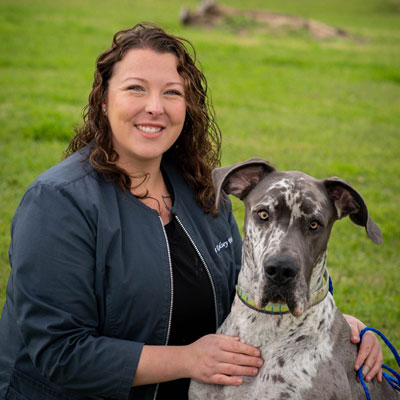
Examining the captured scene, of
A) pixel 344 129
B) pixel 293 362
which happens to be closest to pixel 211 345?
pixel 293 362

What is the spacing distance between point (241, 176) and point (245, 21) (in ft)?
67.5

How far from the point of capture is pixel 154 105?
3270mm

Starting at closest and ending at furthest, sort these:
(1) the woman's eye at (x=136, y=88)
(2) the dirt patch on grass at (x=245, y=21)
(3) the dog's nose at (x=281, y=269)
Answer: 1. (3) the dog's nose at (x=281, y=269)
2. (1) the woman's eye at (x=136, y=88)
3. (2) the dirt patch on grass at (x=245, y=21)

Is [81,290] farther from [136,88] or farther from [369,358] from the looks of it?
[369,358]

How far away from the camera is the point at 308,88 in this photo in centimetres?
1360

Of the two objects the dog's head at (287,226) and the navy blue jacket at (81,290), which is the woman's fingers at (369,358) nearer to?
the dog's head at (287,226)

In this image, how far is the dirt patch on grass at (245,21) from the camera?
22219 mm

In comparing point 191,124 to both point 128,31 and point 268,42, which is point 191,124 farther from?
point 268,42

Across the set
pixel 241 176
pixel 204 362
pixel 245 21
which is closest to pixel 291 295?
pixel 204 362

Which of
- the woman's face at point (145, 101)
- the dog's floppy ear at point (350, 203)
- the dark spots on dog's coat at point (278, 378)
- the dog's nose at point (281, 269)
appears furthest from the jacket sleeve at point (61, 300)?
the dog's floppy ear at point (350, 203)

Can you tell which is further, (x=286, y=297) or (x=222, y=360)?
(x=222, y=360)

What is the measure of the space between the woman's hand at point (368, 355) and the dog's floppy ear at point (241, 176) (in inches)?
40.2

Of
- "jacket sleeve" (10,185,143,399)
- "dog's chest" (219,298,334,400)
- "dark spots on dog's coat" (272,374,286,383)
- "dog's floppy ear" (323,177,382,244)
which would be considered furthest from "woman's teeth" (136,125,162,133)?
"dark spots on dog's coat" (272,374,286,383)

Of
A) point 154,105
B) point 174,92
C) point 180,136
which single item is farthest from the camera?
point 180,136
